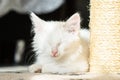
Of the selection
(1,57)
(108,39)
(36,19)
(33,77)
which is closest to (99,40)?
(108,39)

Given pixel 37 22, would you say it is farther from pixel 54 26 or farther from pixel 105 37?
pixel 105 37

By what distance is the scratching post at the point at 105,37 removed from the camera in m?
1.65

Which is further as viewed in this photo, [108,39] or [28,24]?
[28,24]

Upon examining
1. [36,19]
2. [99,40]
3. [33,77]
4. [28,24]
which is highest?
[28,24]

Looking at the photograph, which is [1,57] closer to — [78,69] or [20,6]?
[20,6]

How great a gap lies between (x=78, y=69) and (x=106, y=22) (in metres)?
0.27

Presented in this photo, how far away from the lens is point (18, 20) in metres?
3.87

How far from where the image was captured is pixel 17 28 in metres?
3.86

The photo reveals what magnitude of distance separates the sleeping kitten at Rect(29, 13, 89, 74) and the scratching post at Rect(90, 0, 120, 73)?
2.4 inches

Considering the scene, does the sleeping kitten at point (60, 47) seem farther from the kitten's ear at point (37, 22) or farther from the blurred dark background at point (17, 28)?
the blurred dark background at point (17, 28)

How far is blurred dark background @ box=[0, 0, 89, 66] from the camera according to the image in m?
3.81

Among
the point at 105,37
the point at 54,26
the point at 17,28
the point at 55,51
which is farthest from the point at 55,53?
the point at 17,28

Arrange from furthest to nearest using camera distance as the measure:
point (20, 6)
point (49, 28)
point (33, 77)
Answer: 1. point (20, 6)
2. point (49, 28)
3. point (33, 77)

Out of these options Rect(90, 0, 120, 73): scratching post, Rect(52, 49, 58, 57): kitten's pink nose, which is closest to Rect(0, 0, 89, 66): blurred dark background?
Rect(90, 0, 120, 73): scratching post
